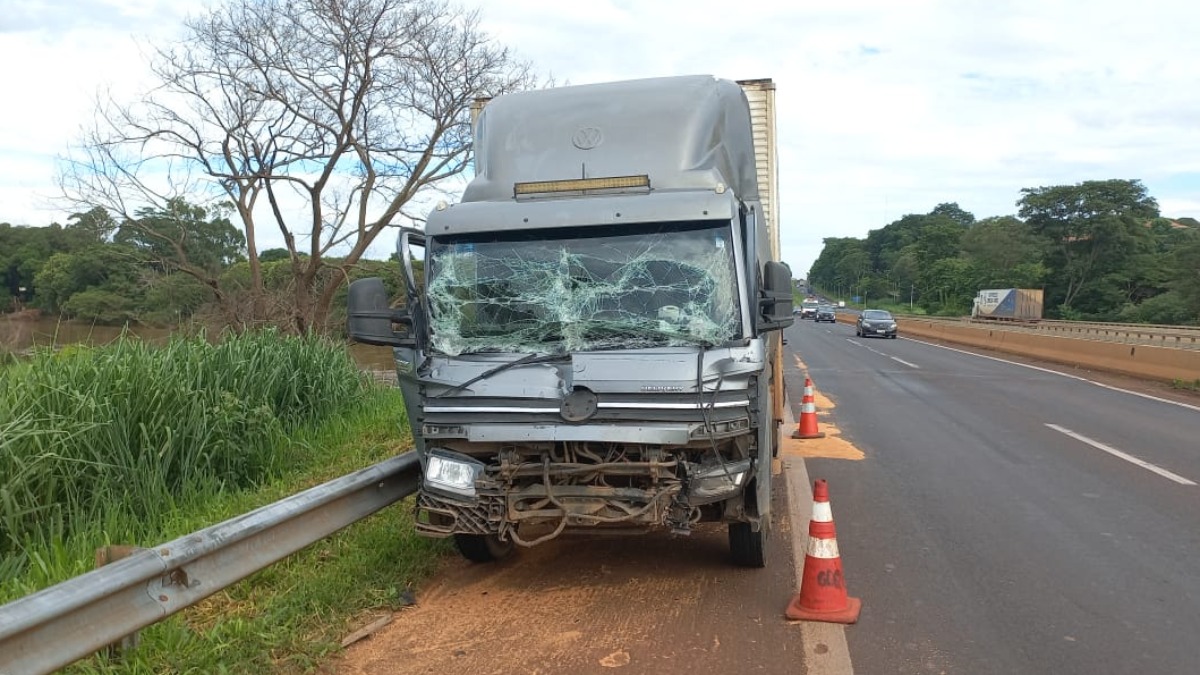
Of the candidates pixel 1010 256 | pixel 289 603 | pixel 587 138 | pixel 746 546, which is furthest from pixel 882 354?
pixel 1010 256

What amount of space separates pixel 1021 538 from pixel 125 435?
6692mm

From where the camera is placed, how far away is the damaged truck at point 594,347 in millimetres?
4539

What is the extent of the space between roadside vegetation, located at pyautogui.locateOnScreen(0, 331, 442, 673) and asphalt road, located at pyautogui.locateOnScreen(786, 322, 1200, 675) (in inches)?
113

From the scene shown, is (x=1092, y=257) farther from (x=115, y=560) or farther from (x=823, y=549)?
(x=115, y=560)

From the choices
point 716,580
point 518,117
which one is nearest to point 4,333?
point 518,117

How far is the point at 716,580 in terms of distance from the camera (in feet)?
17.4

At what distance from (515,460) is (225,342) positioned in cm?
593

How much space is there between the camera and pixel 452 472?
15.6ft

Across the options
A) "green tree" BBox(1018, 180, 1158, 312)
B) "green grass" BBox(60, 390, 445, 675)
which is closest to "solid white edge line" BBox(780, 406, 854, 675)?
"green grass" BBox(60, 390, 445, 675)

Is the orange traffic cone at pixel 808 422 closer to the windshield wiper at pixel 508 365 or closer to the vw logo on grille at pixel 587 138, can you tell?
the vw logo on grille at pixel 587 138

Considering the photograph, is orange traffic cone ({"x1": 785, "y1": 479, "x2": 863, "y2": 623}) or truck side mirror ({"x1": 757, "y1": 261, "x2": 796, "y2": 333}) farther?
truck side mirror ({"x1": 757, "y1": 261, "x2": 796, "y2": 333})

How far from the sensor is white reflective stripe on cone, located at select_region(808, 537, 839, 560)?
4.66m

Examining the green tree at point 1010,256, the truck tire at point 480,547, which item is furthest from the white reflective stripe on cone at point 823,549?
the green tree at point 1010,256

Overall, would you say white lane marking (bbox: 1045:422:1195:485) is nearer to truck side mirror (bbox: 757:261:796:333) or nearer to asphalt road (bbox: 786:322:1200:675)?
asphalt road (bbox: 786:322:1200:675)
